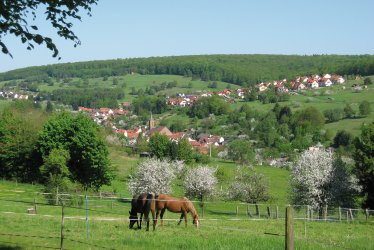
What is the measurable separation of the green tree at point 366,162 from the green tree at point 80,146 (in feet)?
85.6

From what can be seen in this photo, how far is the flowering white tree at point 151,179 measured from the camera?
205ft

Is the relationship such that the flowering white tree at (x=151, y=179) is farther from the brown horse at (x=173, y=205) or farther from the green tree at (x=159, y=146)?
the brown horse at (x=173, y=205)

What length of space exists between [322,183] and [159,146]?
164 ft

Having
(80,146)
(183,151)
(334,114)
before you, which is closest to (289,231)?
(80,146)

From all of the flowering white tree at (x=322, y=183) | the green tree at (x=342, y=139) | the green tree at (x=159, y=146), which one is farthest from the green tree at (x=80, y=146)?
the green tree at (x=342, y=139)

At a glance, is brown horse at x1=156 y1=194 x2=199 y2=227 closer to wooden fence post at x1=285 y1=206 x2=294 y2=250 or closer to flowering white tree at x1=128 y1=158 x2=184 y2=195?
wooden fence post at x1=285 y1=206 x2=294 y2=250

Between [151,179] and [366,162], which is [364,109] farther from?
[366,162]

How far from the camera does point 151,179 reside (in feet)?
207

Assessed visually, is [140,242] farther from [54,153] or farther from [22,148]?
[22,148]

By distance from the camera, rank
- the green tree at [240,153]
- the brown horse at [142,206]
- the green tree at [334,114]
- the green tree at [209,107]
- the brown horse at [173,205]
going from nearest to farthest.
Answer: the brown horse at [142,206]
the brown horse at [173,205]
the green tree at [240,153]
the green tree at [334,114]
the green tree at [209,107]

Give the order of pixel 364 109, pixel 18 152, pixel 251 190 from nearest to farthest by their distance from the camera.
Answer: pixel 251 190 → pixel 18 152 → pixel 364 109

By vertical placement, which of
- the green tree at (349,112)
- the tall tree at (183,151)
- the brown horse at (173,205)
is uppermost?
the green tree at (349,112)

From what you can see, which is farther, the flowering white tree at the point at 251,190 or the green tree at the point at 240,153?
the green tree at the point at 240,153

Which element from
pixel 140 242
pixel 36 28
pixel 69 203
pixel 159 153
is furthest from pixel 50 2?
pixel 159 153
